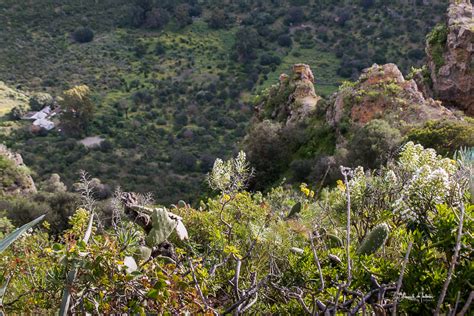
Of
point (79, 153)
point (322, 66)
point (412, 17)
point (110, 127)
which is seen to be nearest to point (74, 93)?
point (110, 127)

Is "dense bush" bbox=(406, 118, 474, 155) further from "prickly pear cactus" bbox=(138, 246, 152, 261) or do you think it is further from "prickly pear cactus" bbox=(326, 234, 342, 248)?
"prickly pear cactus" bbox=(138, 246, 152, 261)

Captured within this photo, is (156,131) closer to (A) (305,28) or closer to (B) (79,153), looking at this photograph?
(B) (79,153)

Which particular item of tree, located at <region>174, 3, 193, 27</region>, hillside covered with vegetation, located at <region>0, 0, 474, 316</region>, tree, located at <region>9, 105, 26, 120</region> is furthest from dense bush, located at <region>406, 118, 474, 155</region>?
tree, located at <region>174, 3, 193, 27</region>

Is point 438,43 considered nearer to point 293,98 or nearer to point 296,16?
point 293,98

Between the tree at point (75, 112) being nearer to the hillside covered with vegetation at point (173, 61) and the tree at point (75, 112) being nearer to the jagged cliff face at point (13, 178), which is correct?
the hillside covered with vegetation at point (173, 61)

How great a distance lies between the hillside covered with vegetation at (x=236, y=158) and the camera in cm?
261

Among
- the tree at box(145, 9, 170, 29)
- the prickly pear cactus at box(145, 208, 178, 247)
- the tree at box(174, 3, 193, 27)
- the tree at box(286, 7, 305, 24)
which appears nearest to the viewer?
the prickly pear cactus at box(145, 208, 178, 247)

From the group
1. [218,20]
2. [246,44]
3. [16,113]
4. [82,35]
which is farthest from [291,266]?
[218,20]

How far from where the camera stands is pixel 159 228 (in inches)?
142

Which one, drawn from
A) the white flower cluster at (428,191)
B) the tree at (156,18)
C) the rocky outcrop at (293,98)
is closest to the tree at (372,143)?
the rocky outcrop at (293,98)

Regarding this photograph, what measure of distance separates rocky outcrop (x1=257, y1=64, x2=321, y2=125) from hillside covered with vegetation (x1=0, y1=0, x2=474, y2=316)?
0.09 metres

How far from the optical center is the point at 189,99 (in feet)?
150

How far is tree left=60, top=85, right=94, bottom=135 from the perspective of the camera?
131 feet

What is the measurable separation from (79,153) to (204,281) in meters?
35.5
